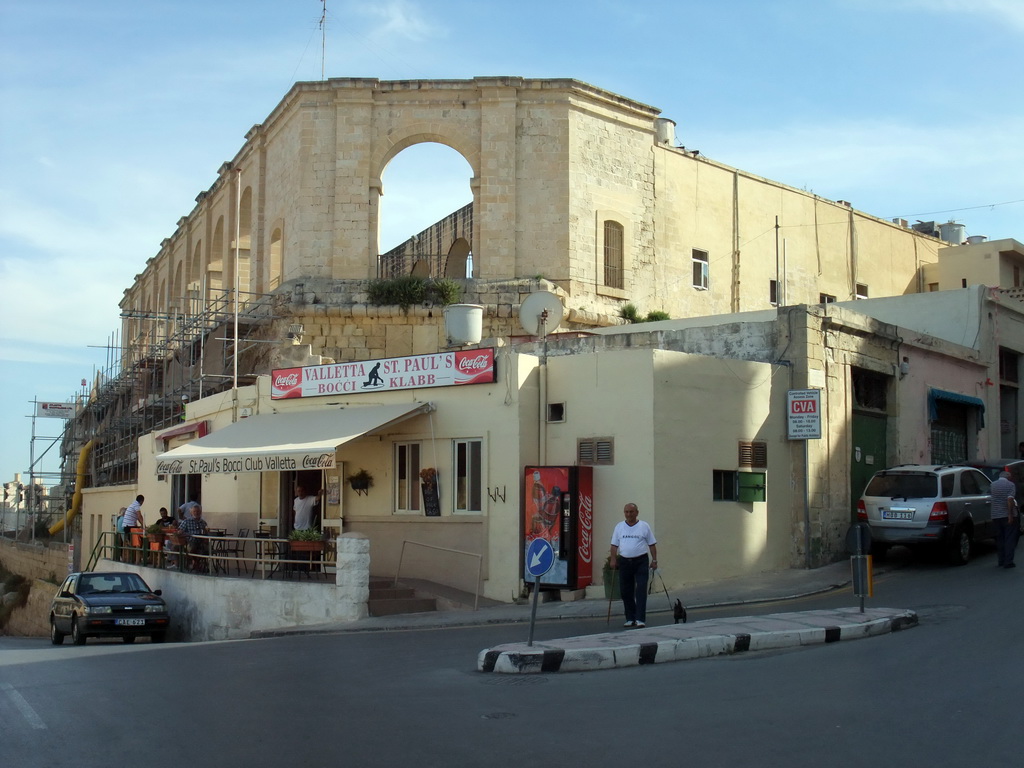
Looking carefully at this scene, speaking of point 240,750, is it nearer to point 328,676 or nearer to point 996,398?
point 328,676

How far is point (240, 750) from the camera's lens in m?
7.09

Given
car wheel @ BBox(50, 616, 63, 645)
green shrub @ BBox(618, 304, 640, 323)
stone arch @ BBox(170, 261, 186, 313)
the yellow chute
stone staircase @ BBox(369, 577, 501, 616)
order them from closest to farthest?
stone staircase @ BBox(369, 577, 501, 616) → car wheel @ BBox(50, 616, 63, 645) → green shrub @ BBox(618, 304, 640, 323) → the yellow chute → stone arch @ BBox(170, 261, 186, 313)

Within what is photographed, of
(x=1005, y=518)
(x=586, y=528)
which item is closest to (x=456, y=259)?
(x=586, y=528)

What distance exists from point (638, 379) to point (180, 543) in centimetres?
969

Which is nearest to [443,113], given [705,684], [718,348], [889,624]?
[718,348]

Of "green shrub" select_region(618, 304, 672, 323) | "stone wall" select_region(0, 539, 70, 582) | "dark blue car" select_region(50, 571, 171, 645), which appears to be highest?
"green shrub" select_region(618, 304, 672, 323)

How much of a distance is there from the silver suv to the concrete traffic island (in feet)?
15.9

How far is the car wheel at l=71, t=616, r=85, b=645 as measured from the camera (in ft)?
59.4

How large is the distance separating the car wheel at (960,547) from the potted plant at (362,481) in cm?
1003

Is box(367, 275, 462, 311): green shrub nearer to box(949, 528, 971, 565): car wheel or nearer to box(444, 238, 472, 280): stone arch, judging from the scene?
box(444, 238, 472, 280): stone arch

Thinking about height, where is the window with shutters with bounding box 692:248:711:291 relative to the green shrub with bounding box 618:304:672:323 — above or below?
Result: above

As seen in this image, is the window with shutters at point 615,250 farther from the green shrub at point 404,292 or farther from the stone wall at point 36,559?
the stone wall at point 36,559

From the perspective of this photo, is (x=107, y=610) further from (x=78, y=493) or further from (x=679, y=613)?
(x=78, y=493)

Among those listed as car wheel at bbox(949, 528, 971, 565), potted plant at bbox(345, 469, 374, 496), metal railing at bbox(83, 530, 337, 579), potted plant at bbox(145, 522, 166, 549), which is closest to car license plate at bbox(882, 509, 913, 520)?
car wheel at bbox(949, 528, 971, 565)
